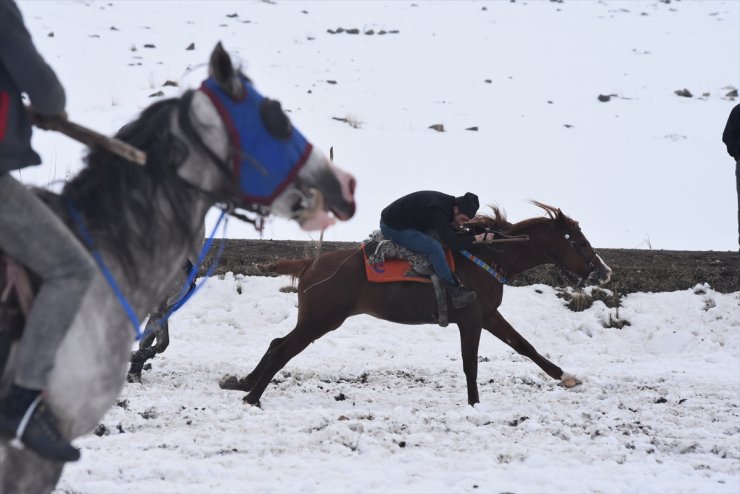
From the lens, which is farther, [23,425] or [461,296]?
[461,296]

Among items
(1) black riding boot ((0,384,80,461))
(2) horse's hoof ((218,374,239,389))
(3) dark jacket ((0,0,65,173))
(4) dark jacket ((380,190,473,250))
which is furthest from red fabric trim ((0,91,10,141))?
(2) horse's hoof ((218,374,239,389))

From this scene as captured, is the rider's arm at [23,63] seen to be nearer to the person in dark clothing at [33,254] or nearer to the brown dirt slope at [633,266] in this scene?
the person in dark clothing at [33,254]

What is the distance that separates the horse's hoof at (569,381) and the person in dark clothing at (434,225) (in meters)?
1.48

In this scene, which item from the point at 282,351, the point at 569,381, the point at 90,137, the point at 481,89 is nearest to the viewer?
the point at 90,137

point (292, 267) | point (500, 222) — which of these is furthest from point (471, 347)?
point (292, 267)

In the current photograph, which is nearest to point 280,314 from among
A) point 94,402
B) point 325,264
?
point 325,264

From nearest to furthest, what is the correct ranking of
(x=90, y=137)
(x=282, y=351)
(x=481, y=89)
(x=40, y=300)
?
(x=40, y=300) < (x=90, y=137) < (x=282, y=351) < (x=481, y=89)

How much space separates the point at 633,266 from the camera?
12.6 m

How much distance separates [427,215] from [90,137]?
5.52 metres

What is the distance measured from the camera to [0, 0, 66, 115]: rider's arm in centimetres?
276

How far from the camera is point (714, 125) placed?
22.2 m

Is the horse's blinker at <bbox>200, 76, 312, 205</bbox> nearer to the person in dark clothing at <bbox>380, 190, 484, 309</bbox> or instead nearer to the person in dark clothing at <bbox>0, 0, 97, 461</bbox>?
the person in dark clothing at <bbox>0, 0, 97, 461</bbox>

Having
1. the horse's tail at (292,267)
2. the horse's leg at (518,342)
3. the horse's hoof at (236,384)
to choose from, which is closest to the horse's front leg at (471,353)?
the horse's leg at (518,342)

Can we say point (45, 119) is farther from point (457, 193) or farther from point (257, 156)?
point (457, 193)
